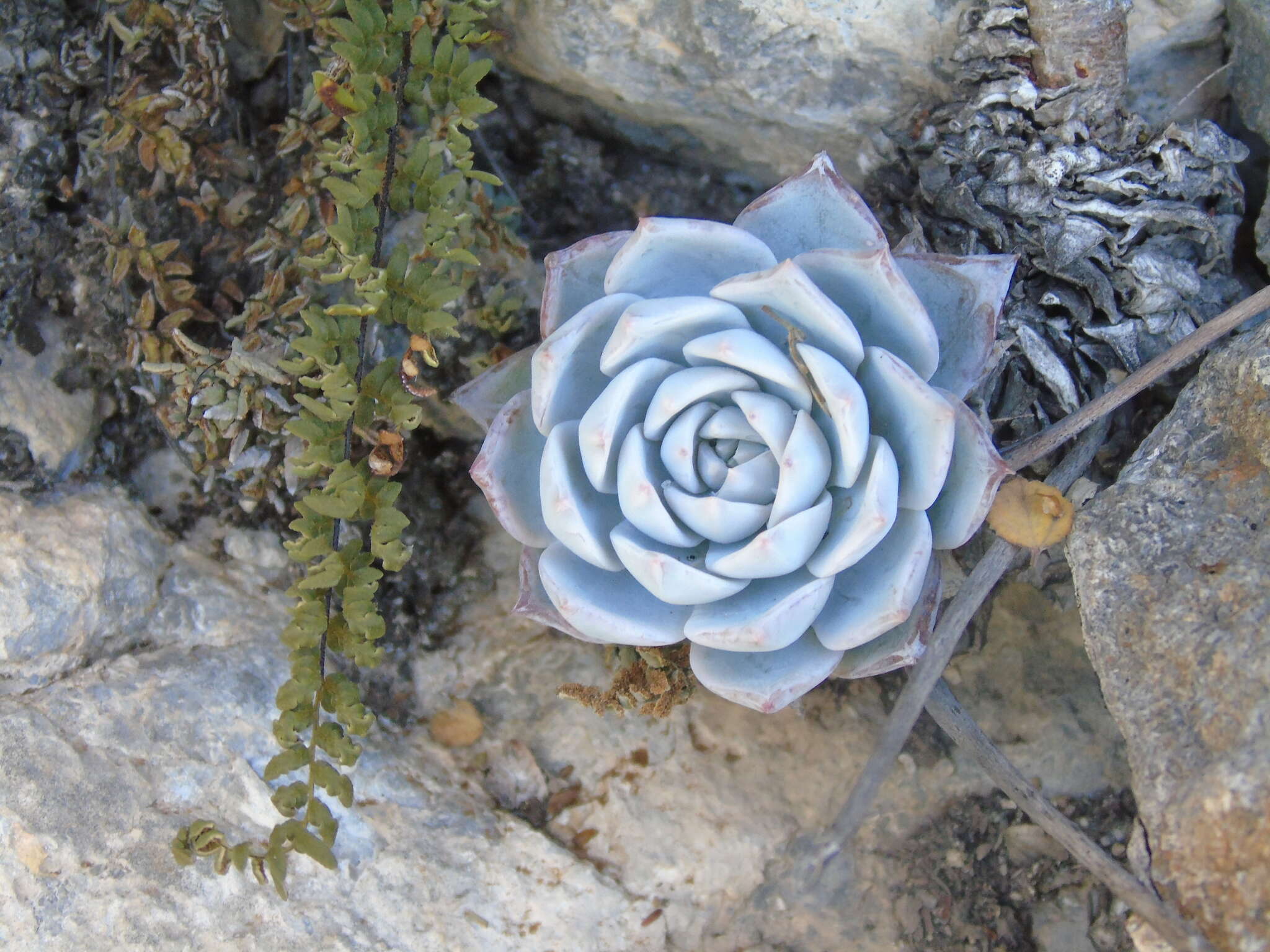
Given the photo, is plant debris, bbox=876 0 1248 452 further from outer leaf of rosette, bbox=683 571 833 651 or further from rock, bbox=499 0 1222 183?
outer leaf of rosette, bbox=683 571 833 651

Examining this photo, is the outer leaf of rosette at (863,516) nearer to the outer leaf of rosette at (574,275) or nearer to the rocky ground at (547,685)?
the rocky ground at (547,685)

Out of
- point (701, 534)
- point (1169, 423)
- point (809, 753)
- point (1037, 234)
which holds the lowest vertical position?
point (809, 753)

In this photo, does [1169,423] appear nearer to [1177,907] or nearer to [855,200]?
[855,200]

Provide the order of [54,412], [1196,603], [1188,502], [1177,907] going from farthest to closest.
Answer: [54,412] → [1188,502] → [1196,603] → [1177,907]

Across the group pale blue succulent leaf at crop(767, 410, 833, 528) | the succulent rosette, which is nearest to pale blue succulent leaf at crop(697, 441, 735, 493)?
the succulent rosette

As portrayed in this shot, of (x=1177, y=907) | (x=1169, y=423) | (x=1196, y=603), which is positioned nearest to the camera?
(x=1177, y=907)

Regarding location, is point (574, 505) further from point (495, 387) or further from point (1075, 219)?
point (1075, 219)

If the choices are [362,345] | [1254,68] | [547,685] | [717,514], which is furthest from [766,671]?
[1254,68]

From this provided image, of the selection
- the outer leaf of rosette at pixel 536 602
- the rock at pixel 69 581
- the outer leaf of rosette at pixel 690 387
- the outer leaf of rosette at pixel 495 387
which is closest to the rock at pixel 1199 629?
the outer leaf of rosette at pixel 690 387

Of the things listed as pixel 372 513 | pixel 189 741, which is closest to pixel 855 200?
pixel 372 513
